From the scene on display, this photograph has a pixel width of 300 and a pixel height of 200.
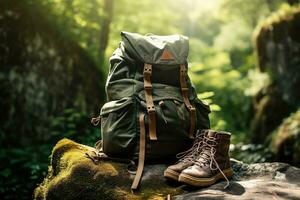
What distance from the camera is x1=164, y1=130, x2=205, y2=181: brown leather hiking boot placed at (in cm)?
279

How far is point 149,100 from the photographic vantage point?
3033 mm

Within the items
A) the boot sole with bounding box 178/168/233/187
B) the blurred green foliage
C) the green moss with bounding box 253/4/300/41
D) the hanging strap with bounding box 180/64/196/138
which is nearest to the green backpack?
the hanging strap with bounding box 180/64/196/138

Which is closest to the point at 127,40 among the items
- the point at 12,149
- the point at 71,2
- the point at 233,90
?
the point at 12,149

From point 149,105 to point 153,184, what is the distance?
0.57 m

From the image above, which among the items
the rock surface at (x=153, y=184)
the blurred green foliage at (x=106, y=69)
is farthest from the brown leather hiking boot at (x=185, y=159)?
the blurred green foliage at (x=106, y=69)

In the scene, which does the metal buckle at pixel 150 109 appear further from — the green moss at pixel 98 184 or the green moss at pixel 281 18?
the green moss at pixel 281 18

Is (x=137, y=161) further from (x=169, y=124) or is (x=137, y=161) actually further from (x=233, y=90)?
(x=233, y=90)

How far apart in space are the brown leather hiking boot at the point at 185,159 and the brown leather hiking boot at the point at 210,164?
0.14ft

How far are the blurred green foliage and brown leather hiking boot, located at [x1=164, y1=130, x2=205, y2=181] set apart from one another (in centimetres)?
210

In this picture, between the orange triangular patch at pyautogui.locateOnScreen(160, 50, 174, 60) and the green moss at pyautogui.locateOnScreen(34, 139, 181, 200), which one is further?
the orange triangular patch at pyautogui.locateOnScreen(160, 50, 174, 60)

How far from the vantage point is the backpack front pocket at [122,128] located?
304cm

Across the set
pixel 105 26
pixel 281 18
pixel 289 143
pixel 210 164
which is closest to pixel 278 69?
pixel 281 18

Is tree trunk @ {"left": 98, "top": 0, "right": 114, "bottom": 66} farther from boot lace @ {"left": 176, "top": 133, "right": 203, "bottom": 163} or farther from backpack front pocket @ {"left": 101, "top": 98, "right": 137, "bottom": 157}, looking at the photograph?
boot lace @ {"left": 176, "top": 133, "right": 203, "bottom": 163}

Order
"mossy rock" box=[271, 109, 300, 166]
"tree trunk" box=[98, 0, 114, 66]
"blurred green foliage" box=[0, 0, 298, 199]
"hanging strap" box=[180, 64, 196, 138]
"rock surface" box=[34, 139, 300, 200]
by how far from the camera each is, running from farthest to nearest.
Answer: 1. "tree trunk" box=[98, 0, 114, 66]
2. "mossy rock" box=[271, 109, 300, 166]
3. "blurred green foliage" box=[0, 0, 298, 199]
4. "hanging strap" box=[180, 64, 196, 138]
5. "rock surface" box=[34, 139, 300, 200]
